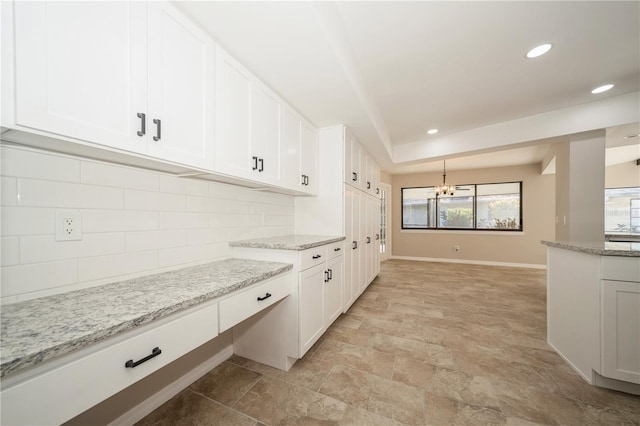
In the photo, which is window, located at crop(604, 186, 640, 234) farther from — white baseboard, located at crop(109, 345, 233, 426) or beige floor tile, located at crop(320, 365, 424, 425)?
white baseboard, located at crop(109, 345, 233, 426)

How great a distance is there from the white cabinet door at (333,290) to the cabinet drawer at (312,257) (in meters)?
0.15

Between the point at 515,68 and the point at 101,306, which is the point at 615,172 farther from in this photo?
the point at 101,306

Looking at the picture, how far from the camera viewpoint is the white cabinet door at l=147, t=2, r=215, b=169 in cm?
105

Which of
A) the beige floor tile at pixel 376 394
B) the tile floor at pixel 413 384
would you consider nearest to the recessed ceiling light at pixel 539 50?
the tile floor at pixel 413 384

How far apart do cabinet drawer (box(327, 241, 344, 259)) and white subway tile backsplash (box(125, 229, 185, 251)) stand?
46.8 inches

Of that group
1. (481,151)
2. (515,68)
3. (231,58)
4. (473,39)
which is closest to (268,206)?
(231,58)

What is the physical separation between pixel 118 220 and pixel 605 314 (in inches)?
119

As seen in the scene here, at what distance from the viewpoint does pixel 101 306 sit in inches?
Answer: 34.4

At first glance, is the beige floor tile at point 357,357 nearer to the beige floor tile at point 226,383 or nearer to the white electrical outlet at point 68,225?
the beige floor tile at point 226,383

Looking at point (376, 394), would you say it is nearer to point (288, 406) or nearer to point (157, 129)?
point (288, 406)

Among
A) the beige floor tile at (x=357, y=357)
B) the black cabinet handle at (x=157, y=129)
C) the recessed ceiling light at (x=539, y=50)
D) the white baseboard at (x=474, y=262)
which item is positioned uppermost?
the recessed ceiling light at (x=539, y=50)

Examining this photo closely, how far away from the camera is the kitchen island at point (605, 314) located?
1.42 m

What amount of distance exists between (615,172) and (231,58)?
8.00 metres

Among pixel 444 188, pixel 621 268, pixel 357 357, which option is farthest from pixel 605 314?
pixel 444 188
